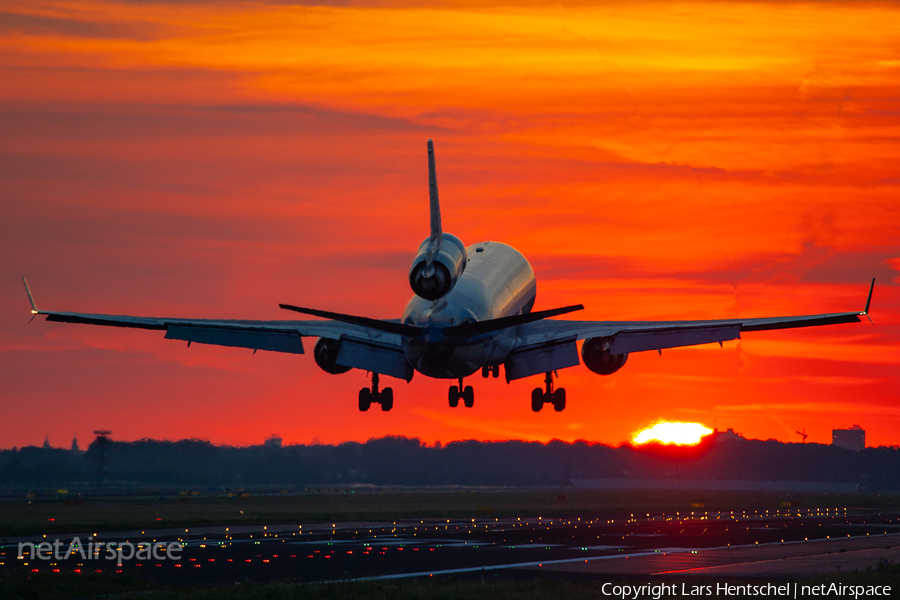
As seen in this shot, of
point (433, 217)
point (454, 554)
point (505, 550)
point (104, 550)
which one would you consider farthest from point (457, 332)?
point (104, 550)

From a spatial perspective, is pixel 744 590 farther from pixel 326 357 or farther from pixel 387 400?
pixel 326 357

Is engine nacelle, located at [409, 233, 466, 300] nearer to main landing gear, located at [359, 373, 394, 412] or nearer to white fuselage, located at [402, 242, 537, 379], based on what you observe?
white fuselage, located at [402, 242, 537, 379]

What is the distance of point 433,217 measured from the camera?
5409cm

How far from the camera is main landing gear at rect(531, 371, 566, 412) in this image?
2365 inches

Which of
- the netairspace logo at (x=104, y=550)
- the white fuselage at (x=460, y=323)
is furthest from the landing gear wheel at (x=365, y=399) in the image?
the netairspace logo at (x=104, y=550)

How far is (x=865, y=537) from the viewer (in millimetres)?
77000

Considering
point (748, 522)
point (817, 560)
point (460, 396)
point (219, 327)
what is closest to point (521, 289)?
point (460, 396)

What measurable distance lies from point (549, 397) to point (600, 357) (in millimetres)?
3549

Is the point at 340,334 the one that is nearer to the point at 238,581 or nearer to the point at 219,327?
the point at 219,327

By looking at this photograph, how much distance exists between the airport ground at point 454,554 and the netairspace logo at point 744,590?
99 centimetres

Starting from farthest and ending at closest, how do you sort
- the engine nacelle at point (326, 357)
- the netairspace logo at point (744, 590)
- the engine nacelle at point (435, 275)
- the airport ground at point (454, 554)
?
the engine nacelle at point (326, 357)
the engine nacelle at point (435, 275)
the airport ground at point (454, 554)
the netairspace logo at point (744, 590)

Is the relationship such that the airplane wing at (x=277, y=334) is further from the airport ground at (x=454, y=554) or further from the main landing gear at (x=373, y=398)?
the airport ground at (x=454, y=554)

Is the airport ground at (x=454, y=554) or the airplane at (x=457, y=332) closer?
the airport ground at (x=454, y=554)

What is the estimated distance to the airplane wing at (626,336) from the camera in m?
55.8
